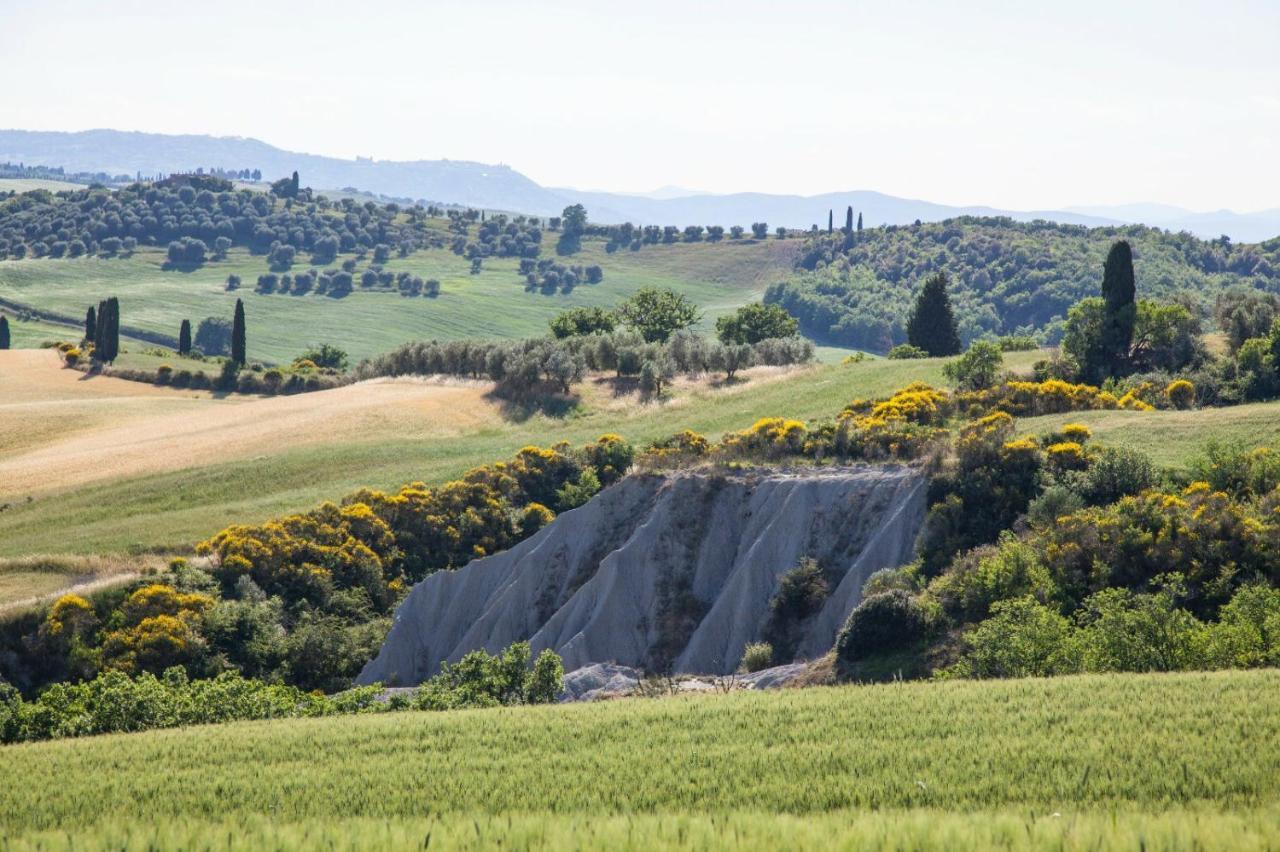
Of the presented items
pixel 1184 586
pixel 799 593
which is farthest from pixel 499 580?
pixel 1184 586

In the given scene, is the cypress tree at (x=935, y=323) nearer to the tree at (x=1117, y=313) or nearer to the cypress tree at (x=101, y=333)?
the tree at (x=1117, y=313)

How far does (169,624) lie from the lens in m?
55.0

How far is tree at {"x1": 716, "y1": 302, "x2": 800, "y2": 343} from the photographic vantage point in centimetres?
12506

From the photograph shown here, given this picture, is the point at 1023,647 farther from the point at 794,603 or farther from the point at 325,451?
the point at 325,451

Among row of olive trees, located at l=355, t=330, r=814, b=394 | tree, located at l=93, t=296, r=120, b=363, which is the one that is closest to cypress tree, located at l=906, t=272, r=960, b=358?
row of olive trees, located at l=355, t=330, r=814, b=394

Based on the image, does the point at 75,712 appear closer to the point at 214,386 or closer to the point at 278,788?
the point at 278,788

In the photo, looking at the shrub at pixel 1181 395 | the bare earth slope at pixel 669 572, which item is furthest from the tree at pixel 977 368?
the bare earth slope at pixel 669 572

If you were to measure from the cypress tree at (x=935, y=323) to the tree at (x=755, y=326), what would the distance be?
17.2m

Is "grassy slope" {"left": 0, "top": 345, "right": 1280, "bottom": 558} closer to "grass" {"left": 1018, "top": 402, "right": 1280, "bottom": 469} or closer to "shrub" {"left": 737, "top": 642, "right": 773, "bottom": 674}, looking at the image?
"grass" {"left": 1018, "top": 402, "right": 1280, "bottom": 469}

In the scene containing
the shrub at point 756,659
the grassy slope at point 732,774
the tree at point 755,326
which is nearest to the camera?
the grassy slope at point 732,774

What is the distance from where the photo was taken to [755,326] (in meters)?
126

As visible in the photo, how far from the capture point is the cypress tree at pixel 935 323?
110312 millimetres

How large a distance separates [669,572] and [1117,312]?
40.1 m

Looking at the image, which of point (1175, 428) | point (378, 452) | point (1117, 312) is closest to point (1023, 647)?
point (1175, 428)
